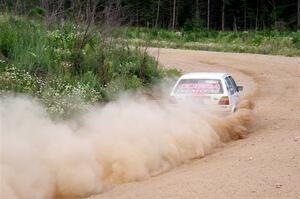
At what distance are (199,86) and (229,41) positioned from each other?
39055 millimetres

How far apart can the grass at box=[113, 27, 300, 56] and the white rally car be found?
24.2 m

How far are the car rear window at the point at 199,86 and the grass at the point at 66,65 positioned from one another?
1919 millimetres

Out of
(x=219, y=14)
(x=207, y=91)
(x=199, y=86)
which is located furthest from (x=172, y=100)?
(x=219, y=14)

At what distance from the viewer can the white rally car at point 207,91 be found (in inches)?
601

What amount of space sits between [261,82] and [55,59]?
14.9m

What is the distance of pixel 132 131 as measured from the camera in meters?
12.1

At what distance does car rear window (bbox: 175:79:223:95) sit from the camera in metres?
15.4

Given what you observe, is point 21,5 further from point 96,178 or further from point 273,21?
point 273,21

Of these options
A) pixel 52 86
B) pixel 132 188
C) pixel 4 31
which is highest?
pixel 4 31

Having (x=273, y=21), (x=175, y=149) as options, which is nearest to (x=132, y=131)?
(x=175, y=149)

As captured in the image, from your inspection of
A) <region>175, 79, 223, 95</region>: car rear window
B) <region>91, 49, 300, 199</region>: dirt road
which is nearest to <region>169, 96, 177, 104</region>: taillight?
<region>175, 79, 223, 95</region>: car rear window

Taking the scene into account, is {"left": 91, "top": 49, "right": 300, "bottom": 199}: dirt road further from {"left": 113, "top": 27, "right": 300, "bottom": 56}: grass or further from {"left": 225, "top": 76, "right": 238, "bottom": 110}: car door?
{"left": 113, "top": 27, "right": 300, "bottom": 56}: grass

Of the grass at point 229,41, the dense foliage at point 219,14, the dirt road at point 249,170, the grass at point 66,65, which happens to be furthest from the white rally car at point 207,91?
the dense foliage at point 219,14

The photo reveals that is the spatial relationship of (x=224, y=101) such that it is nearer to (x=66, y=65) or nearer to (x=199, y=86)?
(x=199, y=86)
